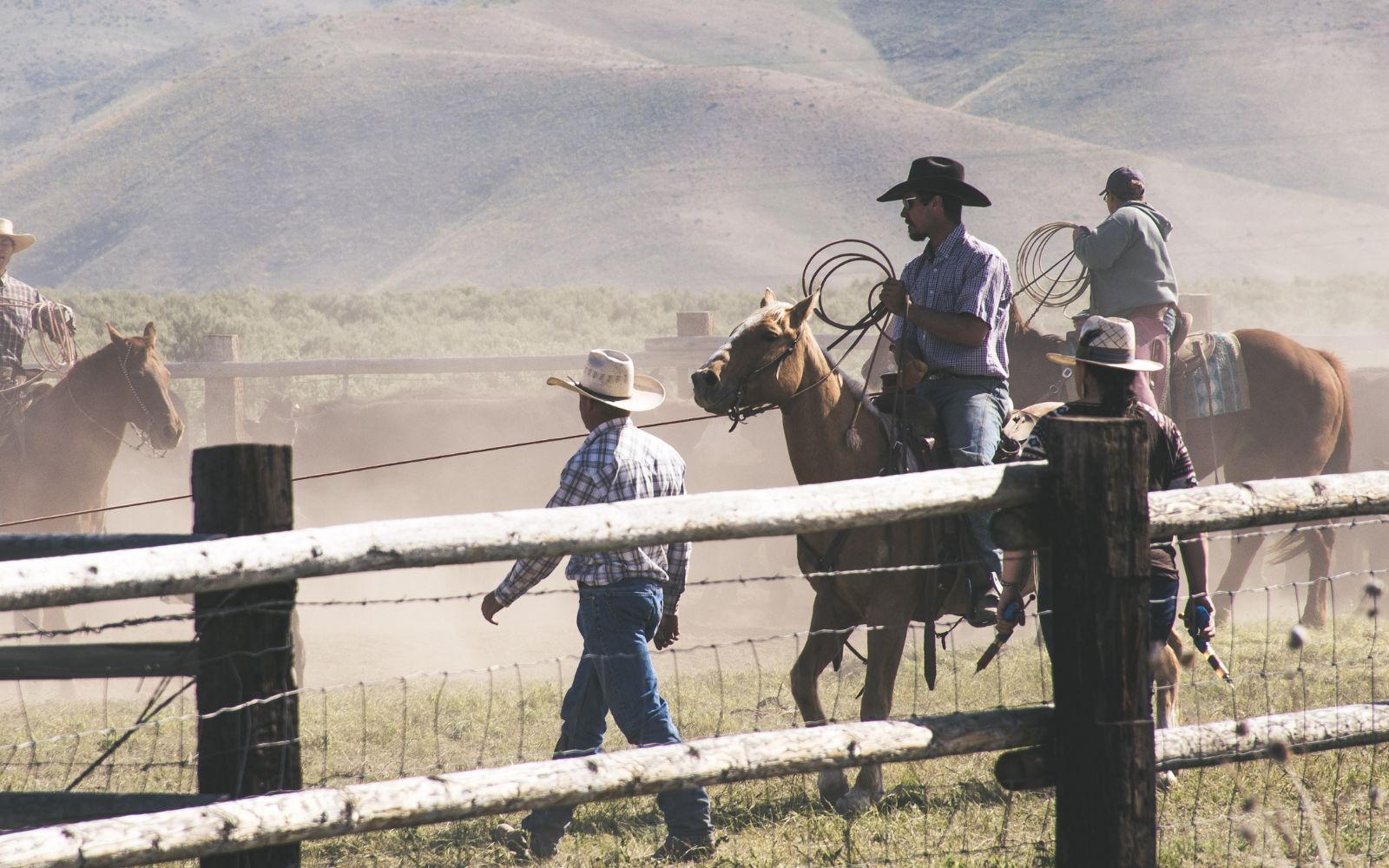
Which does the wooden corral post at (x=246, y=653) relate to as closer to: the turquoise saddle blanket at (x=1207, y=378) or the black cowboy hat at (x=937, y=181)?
the black cowboy hat at (x=937, y=181)

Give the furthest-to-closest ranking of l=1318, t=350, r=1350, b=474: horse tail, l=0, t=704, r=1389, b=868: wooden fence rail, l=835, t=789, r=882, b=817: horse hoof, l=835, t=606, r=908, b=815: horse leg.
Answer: l=1318, t=350, r=1350, b=474: horse tail < l=835, t=606, r=908, b=815: horse leg < l=835, t=789, r=882, b=817: horse hoof < l=0, t=704, r=1389, b=868: wooden fence rail

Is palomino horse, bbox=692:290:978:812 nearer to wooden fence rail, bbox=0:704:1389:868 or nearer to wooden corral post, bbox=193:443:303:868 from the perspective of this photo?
wooden fence rail, bbox=0:704:1389:868

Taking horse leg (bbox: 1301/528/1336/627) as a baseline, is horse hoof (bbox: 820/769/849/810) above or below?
below

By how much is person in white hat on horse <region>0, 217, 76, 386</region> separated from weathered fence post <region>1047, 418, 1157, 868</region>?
32.0 feet

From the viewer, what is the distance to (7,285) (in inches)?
427

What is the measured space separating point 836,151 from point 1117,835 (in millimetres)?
99211

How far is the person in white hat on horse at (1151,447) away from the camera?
461 cm

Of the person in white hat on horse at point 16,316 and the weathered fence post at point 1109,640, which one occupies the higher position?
the person in white hat on horse at point 16,316

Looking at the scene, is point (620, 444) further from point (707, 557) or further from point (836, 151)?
point (836, 151)

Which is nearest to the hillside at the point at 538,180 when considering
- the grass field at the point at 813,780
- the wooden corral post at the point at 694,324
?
the wooden corral post at the point at 694,324

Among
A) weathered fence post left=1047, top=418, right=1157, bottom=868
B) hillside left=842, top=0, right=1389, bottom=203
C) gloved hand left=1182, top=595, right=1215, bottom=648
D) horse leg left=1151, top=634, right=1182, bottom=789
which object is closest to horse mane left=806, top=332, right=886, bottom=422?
horse leg left=1151, top=634, right=1182, bottom=789

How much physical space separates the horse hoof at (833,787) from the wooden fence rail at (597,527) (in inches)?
90.8

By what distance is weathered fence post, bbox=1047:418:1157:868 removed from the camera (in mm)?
3146

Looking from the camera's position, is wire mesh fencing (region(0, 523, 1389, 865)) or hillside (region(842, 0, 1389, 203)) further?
hillside (region(842, 0, 1389, 203))
